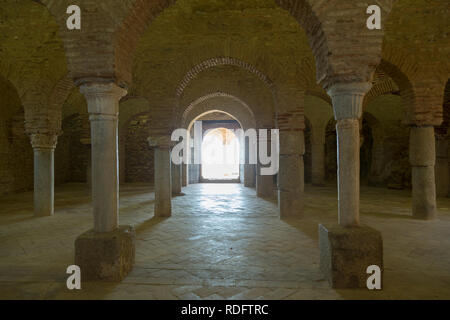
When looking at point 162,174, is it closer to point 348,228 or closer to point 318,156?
point 348,228

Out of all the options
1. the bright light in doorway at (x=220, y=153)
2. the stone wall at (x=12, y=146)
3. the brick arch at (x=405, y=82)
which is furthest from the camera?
the bright light in doorway at (x=220, y=153)

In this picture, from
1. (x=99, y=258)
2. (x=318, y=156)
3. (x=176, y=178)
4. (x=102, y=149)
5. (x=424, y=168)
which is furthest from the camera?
(x=318, y=156)

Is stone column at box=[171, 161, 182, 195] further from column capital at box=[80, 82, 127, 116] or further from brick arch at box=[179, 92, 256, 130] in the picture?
column capital at box=[80, 82, 127, 116]

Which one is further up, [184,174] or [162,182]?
[162,182]

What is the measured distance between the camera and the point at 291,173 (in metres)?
6.45

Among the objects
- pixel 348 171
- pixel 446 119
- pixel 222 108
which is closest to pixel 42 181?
pixel 348 171

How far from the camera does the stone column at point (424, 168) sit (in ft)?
20.7

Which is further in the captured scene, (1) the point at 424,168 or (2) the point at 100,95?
(1) the point at 424,168

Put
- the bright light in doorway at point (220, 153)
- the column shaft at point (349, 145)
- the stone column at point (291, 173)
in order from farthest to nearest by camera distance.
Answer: the bright light in doorway at point (220, 153) < the stone column at point (291, 173) < the column shaft at point (349, 145)

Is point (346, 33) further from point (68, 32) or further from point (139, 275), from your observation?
point (139, 275)

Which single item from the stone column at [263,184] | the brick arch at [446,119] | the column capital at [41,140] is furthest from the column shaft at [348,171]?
the brick arch at [446,119]

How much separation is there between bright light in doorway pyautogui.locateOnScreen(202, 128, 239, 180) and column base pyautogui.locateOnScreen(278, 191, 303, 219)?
63.3 feet

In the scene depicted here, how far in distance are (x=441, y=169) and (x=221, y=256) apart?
975 centimetres

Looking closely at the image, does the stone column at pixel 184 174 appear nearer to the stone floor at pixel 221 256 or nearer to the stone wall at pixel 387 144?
the stone floor at pixel 221 256
